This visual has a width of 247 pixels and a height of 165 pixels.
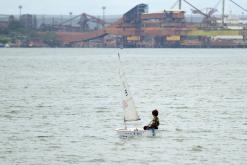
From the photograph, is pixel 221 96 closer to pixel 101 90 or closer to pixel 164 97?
pixel 164 97

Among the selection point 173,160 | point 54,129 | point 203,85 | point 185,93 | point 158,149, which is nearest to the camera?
point 173,160

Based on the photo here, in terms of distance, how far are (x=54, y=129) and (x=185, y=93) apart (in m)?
26.9

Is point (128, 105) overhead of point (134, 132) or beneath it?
overhead

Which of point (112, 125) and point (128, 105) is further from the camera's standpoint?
point (112, 125)

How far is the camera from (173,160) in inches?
1257

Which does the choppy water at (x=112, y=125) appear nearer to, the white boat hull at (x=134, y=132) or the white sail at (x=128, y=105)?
the white boat hull at (x=134, y=132)

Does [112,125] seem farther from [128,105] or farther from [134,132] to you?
[128,105]

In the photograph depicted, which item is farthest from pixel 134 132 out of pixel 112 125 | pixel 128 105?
pixel 112 125

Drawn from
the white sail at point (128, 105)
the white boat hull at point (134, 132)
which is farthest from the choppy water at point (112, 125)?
the white sail at point (128, 105)

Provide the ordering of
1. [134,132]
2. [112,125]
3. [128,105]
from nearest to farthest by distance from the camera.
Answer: [128,105] → [134,132] → [112,125]

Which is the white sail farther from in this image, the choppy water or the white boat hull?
the choppy water

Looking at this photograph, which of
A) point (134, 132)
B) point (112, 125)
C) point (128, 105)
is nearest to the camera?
point (128, 105)

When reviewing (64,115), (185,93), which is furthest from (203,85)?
(64,115)

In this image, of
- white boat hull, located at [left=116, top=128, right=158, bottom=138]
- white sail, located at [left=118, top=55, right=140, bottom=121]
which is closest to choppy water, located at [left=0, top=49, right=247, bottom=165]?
white boat hull, located at [left=116, top=128, right=158, bottom=138]
